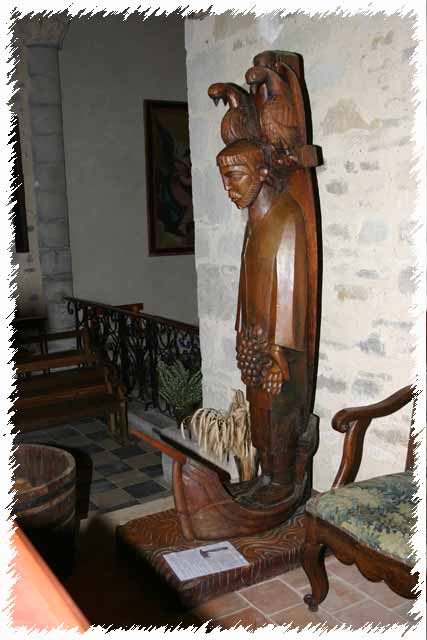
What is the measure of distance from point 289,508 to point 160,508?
0.67 metres

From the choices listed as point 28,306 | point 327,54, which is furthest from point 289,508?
point 28,306

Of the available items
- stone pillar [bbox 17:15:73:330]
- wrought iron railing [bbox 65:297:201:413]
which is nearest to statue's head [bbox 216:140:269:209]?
wrought iron railing [bbox 65:297:201:413]

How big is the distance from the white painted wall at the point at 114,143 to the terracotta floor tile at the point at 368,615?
16.7 feet

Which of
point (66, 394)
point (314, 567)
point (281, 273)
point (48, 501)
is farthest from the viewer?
point (66, 394)

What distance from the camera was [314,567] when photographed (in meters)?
2.11

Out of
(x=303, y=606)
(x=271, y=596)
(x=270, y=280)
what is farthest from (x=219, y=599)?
(x=270, y=280)

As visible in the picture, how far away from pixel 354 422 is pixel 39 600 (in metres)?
1.41

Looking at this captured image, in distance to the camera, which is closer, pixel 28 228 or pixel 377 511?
pixel 377 511

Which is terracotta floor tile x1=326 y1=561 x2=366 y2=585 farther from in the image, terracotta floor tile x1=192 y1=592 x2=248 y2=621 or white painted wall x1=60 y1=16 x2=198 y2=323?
white painted wall x1=60 y1=16 x2=198 y2=323

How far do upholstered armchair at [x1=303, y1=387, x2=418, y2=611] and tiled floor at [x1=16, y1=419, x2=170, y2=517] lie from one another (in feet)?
7.30

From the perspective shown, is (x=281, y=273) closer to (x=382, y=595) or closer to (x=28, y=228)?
(x=382, y=595)

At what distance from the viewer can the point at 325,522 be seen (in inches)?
78.8

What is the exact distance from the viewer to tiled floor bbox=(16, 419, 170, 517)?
4203 mm

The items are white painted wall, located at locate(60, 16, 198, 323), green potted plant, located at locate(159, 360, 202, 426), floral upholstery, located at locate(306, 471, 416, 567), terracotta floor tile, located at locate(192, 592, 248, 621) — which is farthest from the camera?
white painted wall, located at locate(60, 16, 198, 323)
